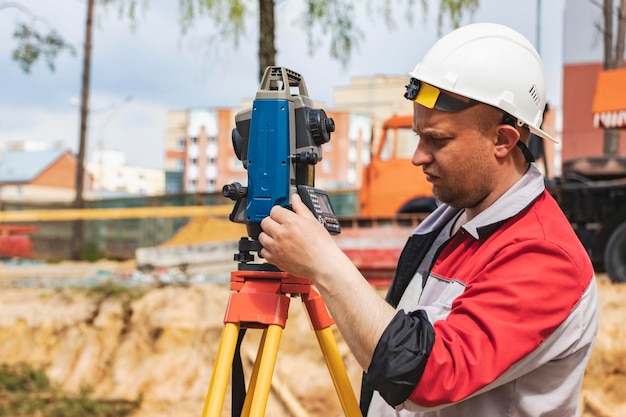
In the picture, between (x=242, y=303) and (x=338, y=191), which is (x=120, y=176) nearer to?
(x=338, y=191)

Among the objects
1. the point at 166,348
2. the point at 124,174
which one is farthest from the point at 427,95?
the point at 124,174

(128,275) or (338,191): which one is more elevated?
(338,191)

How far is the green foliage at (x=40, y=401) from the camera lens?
6520 millimetres

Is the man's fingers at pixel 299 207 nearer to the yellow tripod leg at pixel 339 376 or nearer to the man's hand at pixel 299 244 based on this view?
the man's hand at pixel 299 244

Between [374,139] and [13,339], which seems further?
[374,139]

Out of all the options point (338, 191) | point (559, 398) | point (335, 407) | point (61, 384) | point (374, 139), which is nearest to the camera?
point (559, 398)

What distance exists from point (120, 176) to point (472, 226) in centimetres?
7482

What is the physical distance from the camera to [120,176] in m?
73.8

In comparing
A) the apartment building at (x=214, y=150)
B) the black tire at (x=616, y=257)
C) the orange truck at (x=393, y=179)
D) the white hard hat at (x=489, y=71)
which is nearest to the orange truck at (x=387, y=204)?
the orange truck at (x=393, y=179)

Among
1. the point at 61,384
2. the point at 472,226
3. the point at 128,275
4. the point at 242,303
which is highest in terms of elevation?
the point at 472,226

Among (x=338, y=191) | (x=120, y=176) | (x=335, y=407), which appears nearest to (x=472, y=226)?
(x=335, y=407)

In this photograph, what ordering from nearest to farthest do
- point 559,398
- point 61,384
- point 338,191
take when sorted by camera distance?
1. point 559,398
2. point 61,384
3. point 338,191

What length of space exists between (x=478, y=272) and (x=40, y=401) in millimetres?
6162

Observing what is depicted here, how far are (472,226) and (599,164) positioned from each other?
7743 mm
